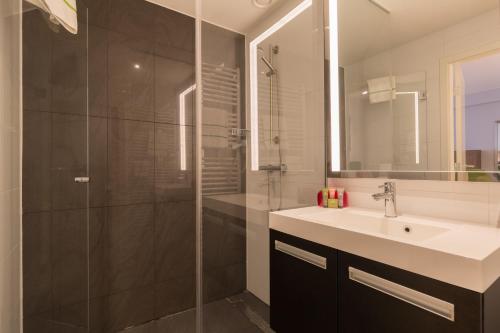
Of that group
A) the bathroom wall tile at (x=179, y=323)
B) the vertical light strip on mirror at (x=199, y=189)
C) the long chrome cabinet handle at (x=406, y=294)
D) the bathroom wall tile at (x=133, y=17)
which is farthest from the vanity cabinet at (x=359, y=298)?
the bathroom wall tile at (x=133, y=17)

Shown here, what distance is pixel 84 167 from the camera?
62.4 inches

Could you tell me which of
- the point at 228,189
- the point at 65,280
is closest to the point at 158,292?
the point at 65,280

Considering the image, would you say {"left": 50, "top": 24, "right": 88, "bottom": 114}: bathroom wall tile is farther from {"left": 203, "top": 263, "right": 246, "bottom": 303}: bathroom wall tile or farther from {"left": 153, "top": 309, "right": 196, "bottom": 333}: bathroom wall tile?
{"left": 153, "top": 309, "right": 196, "bottom": 333}: bathroom wall tile

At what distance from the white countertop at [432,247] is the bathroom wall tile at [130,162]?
1107mm

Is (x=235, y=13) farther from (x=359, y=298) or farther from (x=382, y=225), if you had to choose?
(x=359, y=298)

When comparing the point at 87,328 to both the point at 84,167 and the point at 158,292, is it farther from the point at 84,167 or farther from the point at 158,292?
the point at 84,167

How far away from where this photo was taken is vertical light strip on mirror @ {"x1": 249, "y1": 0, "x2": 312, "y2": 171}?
167cm

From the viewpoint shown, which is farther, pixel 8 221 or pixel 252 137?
pixel 252 137

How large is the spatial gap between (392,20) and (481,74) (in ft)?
1.75

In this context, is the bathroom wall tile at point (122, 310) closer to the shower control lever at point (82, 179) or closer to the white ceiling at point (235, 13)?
the shower control lever at point (82, 179)

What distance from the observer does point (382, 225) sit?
4.03 feet

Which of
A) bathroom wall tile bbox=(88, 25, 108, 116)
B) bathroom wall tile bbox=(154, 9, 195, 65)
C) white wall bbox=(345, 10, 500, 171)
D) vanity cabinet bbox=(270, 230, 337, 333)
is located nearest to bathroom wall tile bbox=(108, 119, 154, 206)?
bathroom wall tile bbox=(88, 25, 108, 116)

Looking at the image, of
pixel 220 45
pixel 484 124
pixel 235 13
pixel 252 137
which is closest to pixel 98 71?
pixel 220 45

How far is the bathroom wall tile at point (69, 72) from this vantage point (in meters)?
1.32
